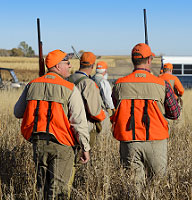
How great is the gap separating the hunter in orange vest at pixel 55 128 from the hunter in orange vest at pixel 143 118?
1.78 ft

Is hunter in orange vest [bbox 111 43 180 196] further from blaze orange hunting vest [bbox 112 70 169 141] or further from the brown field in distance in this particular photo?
the brown field in distance

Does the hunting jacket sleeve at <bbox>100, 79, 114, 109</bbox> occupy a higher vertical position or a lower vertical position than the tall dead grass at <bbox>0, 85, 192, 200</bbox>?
higher

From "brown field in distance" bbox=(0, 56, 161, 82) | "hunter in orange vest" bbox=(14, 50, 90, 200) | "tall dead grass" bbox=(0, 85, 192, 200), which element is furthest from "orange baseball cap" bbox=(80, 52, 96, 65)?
"brown field in distance" bbox=(0, 56, 161, 82)

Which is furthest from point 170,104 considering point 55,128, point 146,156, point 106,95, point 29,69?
point 29,69

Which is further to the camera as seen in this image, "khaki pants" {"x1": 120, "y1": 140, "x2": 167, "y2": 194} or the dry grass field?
"khaki pants" {"x1": 120, "y1": 140, "x2": 167, "y2": 194}

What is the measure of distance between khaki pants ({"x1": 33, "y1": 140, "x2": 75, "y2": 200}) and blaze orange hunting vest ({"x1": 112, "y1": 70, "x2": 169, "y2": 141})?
662 millimetres

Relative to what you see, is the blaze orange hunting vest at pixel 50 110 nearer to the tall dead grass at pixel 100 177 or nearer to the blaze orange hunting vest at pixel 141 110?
the tall dead grass at pixel 100 177

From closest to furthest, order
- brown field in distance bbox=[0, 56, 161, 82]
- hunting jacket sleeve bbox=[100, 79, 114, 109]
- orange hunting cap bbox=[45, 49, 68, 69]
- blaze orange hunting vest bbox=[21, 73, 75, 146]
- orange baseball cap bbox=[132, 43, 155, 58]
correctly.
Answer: blaze orange hunting vest bbox=[21, 73, 75, 146], orange hunting cap bbox=[45, 49, 68, 69], orange baseball cap bbox=[132, 43, 155, 58], hunting jacket sleeve bbox=[100, 79, 114, 109], brown field in distance bbox=[0, 56, 161, 82]

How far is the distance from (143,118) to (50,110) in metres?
0.97

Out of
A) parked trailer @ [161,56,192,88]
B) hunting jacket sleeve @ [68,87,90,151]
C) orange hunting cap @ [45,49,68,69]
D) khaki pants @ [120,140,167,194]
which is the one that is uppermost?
parked trailer @ [161,56,192,88]

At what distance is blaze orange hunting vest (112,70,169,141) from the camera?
3613mm

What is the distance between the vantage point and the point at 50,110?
10.7 ft

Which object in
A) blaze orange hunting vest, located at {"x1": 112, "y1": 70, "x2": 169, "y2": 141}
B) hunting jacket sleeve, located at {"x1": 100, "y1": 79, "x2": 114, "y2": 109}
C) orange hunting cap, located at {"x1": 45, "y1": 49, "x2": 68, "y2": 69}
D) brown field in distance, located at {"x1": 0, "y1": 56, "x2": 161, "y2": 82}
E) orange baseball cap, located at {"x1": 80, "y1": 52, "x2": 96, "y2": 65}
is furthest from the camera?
brown field in distance, located at {"x1": 0, "y1": 56, "x2": 161, "y2": 82}

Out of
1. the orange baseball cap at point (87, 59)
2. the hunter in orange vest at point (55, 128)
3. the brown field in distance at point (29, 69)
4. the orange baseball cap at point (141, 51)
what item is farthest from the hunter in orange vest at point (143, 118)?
the brown field in distance at point (29, 69)
